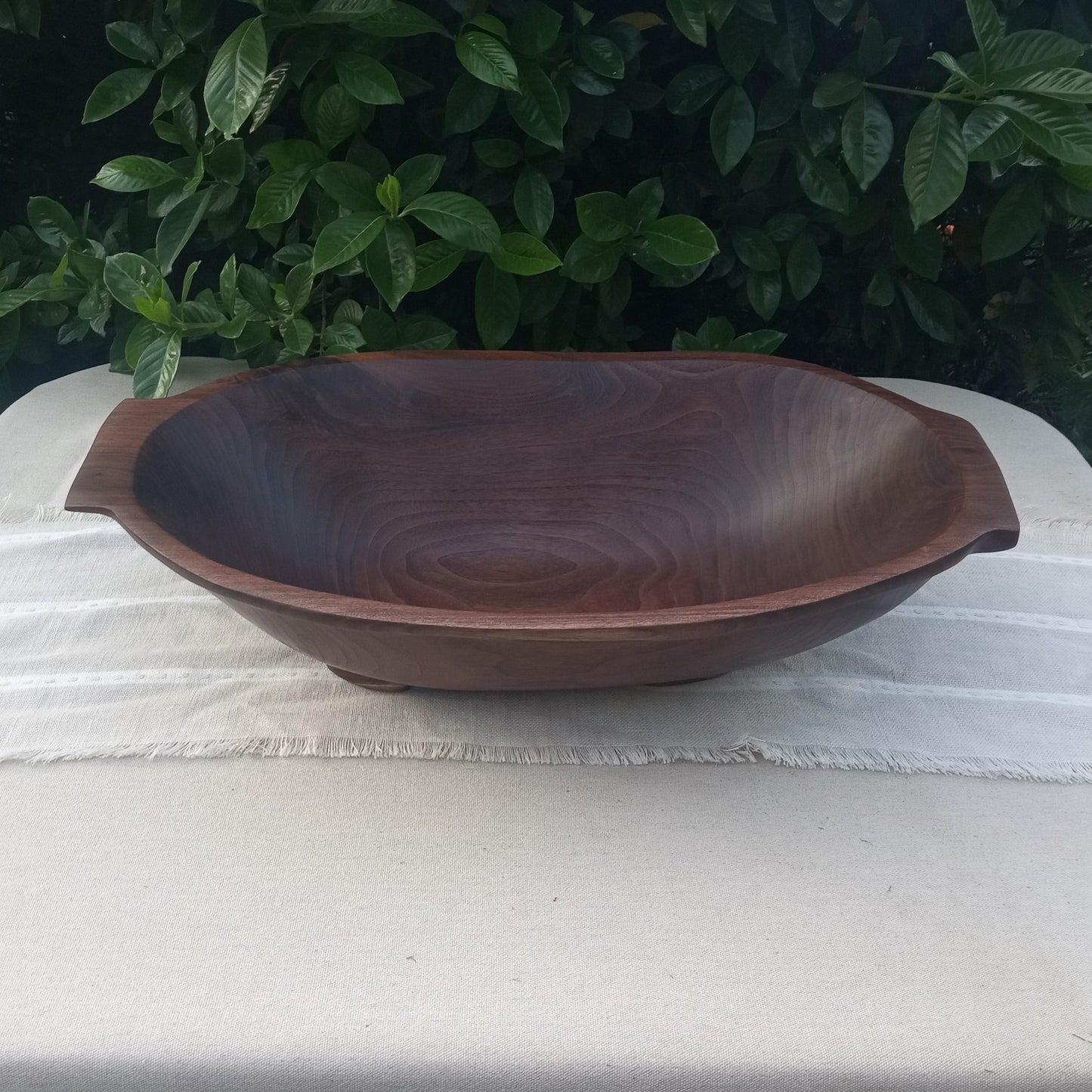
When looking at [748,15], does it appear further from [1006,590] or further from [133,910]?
[133,910]

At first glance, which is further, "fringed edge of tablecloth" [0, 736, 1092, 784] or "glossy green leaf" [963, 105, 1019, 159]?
"glossy green leaf" [963, 105, 1019, 159]

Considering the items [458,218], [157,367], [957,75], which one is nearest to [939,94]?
[957,75]

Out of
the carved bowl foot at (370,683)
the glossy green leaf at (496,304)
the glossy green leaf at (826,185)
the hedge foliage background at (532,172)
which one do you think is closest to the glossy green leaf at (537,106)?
the hedge foliage background at (532,172)

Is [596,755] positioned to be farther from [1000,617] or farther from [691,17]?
[691,17]

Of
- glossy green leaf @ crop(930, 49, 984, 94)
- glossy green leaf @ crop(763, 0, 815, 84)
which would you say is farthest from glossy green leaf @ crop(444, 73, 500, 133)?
glossy green leaf @ crop(930, 49, 984, 94)

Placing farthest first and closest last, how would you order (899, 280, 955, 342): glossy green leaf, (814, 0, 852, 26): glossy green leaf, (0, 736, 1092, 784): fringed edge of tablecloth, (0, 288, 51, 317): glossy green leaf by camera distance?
(899, 280, 955, 342): glossy green leaf → (0, 288, 51, 317): glossy green leaf → (814, 0, 852, 26): glossy green leaf → (0, 736, 1092, 784): fringed edge of tablecloth

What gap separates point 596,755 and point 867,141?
0.51 meters

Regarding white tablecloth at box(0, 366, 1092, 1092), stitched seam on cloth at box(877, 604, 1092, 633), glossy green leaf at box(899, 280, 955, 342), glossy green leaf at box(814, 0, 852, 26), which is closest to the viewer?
white tablecloth at box(0, 366, 1092, 1092)

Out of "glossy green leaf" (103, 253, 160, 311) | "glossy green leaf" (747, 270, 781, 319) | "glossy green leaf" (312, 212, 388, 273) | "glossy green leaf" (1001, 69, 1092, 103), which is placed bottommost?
Answer: "glossy green leaf" (747, 270, 781, 319)

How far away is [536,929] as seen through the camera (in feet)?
1.29

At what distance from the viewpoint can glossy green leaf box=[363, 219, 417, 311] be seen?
68 cm

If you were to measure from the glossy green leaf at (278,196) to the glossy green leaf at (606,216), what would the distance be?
21cm

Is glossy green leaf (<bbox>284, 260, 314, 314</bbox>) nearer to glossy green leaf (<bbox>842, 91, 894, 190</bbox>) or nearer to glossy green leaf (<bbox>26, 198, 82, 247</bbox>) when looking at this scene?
glossy green leaf (<bbox>26, 198, 82, 247</bbox>)

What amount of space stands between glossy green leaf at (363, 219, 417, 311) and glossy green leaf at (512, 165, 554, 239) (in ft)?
0.39
